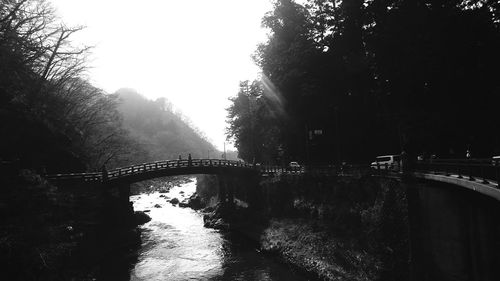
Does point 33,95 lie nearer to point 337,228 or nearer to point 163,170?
point 163,170

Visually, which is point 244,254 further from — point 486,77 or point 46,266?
point 486,77

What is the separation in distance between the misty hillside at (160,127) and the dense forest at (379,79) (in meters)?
87.2

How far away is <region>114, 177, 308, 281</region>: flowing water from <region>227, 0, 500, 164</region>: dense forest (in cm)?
1352

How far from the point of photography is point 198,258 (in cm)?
2780

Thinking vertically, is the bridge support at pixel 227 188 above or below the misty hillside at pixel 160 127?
below

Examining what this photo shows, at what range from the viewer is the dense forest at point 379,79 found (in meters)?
25.3

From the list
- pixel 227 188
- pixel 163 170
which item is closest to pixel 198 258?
pixel 163 170

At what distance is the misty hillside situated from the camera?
13362cm

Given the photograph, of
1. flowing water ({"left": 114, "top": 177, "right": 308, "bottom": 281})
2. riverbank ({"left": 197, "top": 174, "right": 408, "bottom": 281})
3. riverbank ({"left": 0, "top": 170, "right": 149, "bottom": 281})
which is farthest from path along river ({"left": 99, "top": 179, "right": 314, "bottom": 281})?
riverbank ({"left": 0, "top": 170, "right": 149, "bottom": 281})

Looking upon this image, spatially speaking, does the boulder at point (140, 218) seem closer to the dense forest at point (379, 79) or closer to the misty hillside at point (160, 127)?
the dense forest at point (379, 79)

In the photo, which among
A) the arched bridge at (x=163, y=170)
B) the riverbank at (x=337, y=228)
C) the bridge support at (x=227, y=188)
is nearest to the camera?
the riverbank at (x=337, y=228)

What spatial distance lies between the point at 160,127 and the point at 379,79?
12706cm

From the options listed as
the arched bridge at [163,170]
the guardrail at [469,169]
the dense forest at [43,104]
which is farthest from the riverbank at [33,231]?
the guardrail at [469,169]

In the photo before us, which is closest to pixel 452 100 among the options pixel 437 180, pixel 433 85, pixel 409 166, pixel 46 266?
pixel 433 85
